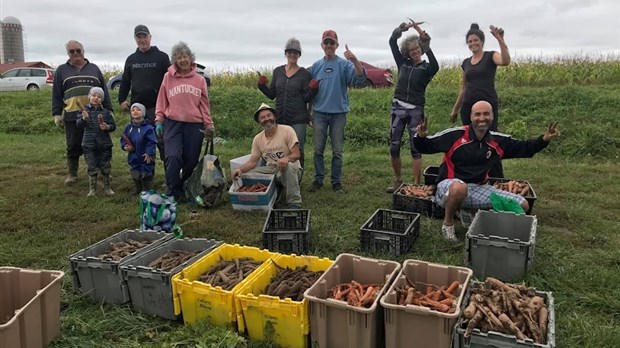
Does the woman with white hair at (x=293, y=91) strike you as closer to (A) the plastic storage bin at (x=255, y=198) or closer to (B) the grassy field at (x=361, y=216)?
(A) the plastic storage bin at (x=255, y=198)

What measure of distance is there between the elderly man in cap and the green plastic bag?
2310 mm

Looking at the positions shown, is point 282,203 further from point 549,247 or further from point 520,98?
point 520,98

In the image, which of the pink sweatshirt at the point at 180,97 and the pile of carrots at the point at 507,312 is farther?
the pink sweatshirt at the point at 180,97

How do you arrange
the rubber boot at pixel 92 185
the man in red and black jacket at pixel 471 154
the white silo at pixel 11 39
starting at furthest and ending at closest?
the white silo at pixel 11 39 → the rubber boot at pixel 92 185 → the man in red and black jacket at pixel 471 154

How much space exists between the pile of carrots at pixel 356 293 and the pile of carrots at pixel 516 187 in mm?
2947

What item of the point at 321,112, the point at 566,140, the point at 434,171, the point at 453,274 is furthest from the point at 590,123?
the point at 453,274

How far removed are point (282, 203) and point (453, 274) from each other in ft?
11.0

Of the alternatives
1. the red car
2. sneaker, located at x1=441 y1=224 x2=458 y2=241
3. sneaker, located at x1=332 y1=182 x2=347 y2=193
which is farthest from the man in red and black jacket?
the red car

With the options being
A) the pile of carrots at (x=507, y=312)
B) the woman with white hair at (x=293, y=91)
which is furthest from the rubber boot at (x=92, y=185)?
the pile of carrots at (x=507, y=312)

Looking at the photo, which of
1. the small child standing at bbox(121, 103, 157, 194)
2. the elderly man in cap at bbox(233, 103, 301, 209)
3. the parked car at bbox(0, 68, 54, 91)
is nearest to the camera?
the elderly man in cap at bbox(233, 103, 301, 209)

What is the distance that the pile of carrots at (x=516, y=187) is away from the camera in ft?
18.4

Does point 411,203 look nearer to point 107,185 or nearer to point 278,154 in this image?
point 278,154

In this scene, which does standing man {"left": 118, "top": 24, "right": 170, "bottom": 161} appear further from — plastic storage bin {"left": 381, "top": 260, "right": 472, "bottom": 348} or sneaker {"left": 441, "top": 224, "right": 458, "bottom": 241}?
plastic storage bin {"left": 381, "top": 260, "right": 472, "bottom": 348}

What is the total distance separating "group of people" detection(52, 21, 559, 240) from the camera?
611 cm
